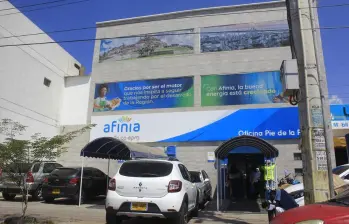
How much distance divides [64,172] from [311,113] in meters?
10.8

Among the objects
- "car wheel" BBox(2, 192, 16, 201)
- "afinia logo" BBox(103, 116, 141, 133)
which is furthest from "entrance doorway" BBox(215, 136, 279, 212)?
"car wheel" BBox(2, 192, 16, 201)

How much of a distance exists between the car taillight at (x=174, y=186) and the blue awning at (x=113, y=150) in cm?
595

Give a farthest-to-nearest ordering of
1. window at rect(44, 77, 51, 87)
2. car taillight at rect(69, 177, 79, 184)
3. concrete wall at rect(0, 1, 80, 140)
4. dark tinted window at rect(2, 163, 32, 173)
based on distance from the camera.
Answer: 1. window at rect(44, 77, 51, 87)
2. concrete wall at rect(0, 1, 80, 140)
3. car taillight at rect(69, 177, 79, 184)
4. dark tinted window at rect(2, 163, 32, 173)

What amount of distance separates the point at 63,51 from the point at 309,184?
77.9ft

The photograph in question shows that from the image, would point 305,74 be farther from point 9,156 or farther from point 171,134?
point 171,134

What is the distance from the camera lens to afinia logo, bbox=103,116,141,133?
69.8ft

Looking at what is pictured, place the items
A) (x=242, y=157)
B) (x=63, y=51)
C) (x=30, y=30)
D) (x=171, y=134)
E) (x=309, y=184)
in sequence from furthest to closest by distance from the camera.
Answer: (x=63, y=51)
(x=30, y=30)
(x=171, y=134)
(x=242, y=157)
(x=309, y=184)

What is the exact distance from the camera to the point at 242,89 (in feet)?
66.2

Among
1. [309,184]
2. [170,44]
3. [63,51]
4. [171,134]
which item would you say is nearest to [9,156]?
[309,184]

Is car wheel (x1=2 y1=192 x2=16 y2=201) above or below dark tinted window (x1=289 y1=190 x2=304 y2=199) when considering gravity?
below

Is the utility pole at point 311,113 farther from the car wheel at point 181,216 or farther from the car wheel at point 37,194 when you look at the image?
the car wheel at point 37,194

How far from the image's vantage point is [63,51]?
86.6 feet

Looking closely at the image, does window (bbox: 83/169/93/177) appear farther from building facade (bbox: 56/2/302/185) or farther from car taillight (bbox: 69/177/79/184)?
building facade (bbox: 56/2/302/185)

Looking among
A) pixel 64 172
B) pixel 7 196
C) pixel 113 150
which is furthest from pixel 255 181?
pixel 7 196
